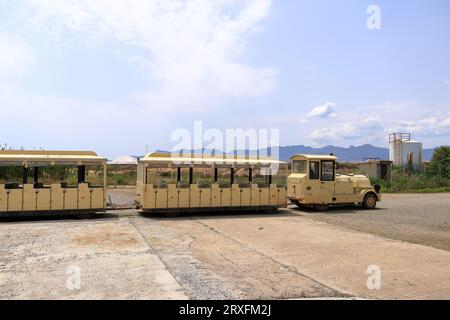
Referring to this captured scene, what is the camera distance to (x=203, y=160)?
60.5 ft

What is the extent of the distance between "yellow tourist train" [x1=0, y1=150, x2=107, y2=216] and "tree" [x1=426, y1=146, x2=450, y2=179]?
35.3 metres

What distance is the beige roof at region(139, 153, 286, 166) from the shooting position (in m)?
17.8

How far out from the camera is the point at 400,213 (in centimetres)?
1922

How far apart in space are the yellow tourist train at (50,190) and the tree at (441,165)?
116 ft

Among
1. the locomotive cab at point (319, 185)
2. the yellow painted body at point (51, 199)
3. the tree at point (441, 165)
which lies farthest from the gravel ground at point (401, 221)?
the tree at point (441, 165)

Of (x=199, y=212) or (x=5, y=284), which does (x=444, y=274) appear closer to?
(x=5, y=284)

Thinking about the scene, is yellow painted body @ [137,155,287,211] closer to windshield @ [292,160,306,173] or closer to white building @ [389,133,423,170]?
windshield @ [292,160,306,173]

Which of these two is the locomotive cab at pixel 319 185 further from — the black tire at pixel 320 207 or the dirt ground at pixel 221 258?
the dirt ground at pixel 221 258

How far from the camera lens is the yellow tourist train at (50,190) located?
15539mm

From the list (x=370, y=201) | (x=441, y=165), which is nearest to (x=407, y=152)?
(x=441, y=165)
